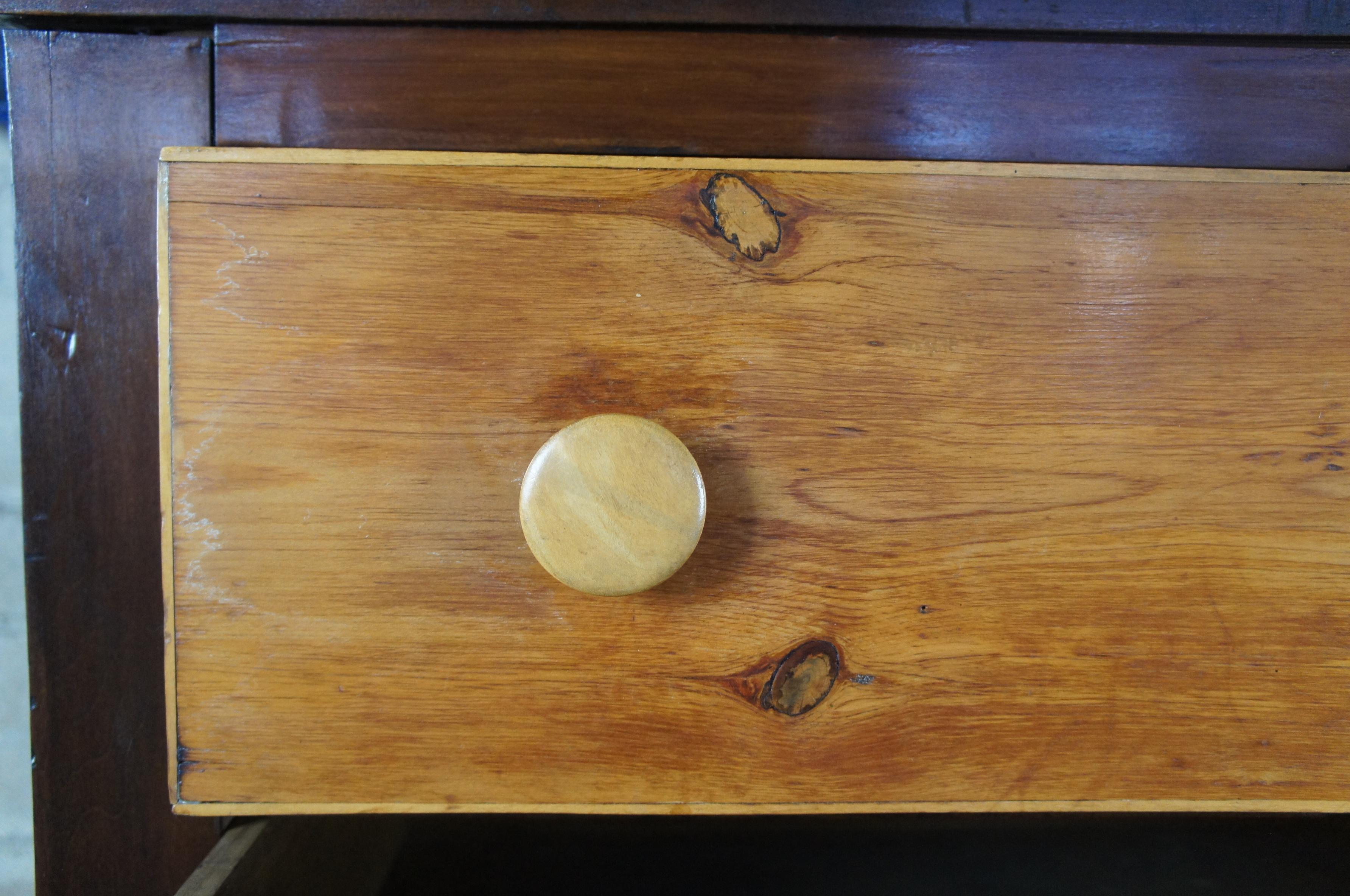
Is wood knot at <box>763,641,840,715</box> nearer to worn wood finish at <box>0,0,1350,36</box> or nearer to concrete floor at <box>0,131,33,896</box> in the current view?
worn wood finish at <box>0,0,1350,36</box>

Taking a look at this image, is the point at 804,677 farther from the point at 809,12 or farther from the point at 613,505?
the point at 809,12

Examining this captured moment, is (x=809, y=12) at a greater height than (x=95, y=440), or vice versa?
(x=809, y=12)

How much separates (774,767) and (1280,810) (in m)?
0.26

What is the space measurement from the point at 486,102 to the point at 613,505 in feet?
0.72

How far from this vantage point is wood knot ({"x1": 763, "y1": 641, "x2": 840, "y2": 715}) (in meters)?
0.37

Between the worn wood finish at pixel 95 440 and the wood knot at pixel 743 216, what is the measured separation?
264 mm

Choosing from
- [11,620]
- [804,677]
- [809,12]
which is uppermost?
[809,12]

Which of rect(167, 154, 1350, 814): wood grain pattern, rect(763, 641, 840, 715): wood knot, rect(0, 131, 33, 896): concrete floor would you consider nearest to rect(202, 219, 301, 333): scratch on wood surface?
rect(167, 154, 1350, 814): wood grain pattern

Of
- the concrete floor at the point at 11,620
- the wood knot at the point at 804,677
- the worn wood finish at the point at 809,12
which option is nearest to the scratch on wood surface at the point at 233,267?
the worn wood finish at the point at 809,12

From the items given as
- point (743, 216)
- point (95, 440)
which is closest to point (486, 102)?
point (743, 216)

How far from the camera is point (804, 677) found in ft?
1.22

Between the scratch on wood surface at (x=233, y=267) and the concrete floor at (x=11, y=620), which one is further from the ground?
the scratch on wood surface at (x=233, y=267)

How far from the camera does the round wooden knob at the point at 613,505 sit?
0.32 meters

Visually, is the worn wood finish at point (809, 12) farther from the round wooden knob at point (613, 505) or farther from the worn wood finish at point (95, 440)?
the round wooden knob at point (613, 505)
